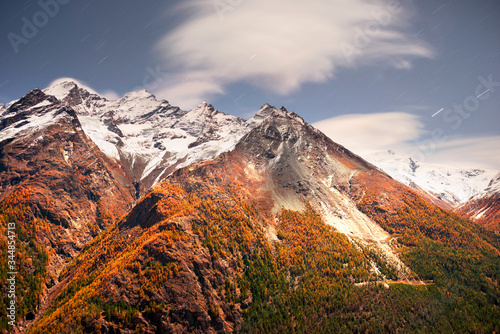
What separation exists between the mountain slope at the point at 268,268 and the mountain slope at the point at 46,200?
472 inches

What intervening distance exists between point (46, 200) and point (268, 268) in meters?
137

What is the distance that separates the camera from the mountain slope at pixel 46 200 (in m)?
112

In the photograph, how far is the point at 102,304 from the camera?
82500 millimetres

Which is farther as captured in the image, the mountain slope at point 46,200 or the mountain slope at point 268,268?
the mountain slope at point 46,200

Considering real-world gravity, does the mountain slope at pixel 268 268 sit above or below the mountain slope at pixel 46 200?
below

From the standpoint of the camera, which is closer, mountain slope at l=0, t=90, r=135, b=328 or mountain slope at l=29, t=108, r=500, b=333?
mountain slope at l=29, t=108, r=500, b=333

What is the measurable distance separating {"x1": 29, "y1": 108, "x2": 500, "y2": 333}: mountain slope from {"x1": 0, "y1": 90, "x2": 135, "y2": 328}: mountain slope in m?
12.0

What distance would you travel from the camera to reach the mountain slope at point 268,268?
9050cm

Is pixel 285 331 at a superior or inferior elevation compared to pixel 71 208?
inferior

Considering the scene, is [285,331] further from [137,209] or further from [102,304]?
[137,209]

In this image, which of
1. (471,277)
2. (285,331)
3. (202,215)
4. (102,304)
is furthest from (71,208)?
(471,277)

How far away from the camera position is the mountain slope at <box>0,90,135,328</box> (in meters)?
112

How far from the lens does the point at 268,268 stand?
128 meters

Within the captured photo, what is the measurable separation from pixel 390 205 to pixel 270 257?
120 m
